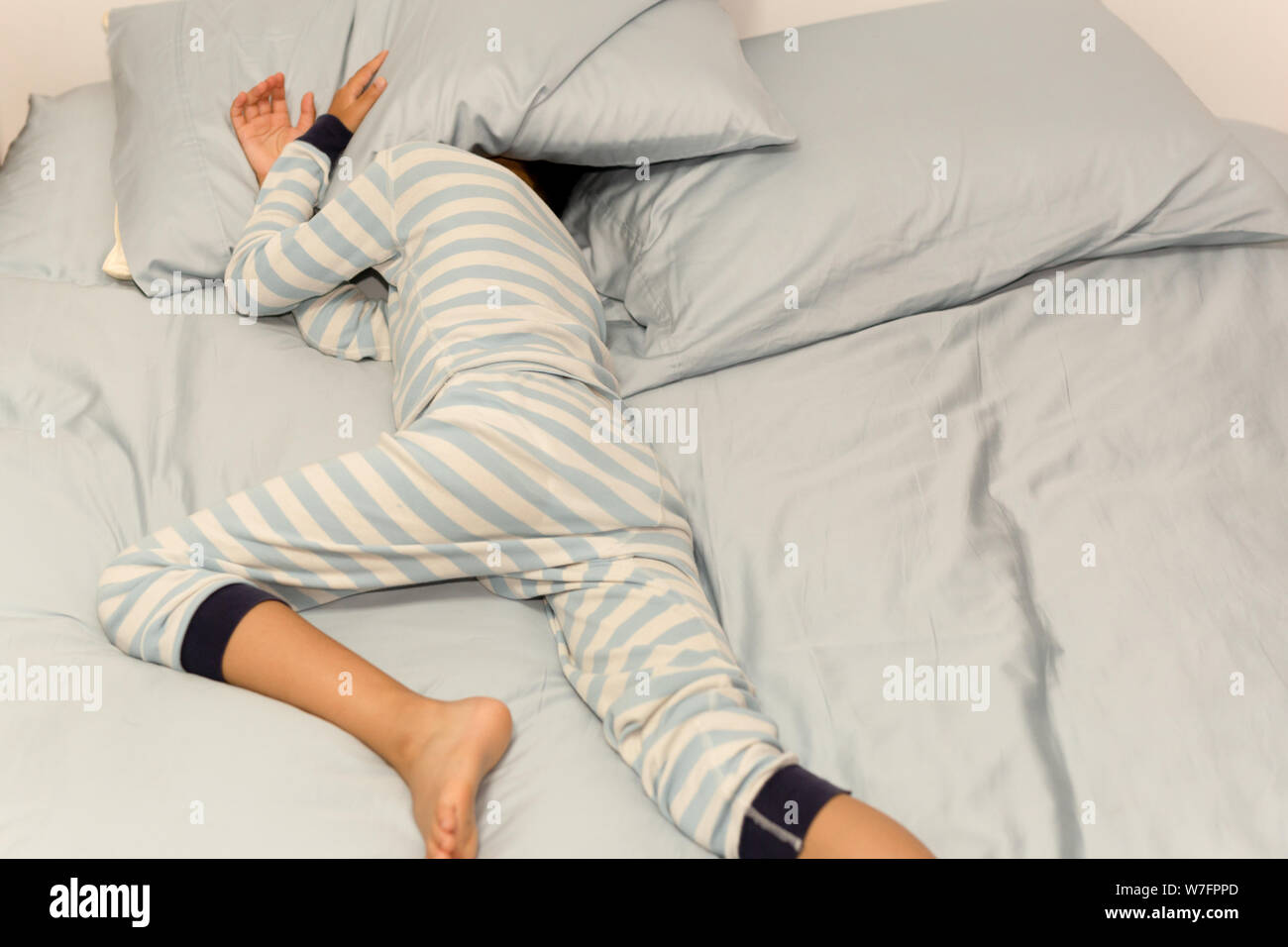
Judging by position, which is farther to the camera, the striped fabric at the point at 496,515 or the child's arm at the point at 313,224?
the child's arm at the point at 313,224

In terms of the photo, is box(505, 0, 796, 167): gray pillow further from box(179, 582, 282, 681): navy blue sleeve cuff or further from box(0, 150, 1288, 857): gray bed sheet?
box(179, 582, 282, 681): navy blue sleeve cuff

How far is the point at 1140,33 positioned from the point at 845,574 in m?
1.20

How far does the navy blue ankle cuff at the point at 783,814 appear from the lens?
809 millimetres

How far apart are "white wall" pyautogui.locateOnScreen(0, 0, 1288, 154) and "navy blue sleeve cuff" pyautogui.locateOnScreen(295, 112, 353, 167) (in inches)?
23.1

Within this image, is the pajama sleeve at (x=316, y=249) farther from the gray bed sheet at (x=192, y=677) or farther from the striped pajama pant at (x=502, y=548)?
the striped pajama pant at (x=502, y=548)

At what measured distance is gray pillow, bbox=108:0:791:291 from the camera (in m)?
1.28

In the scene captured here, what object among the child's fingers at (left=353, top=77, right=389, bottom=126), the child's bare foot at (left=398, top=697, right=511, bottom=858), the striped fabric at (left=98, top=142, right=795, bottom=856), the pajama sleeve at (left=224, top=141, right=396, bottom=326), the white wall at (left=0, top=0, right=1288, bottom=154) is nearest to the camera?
the child's bare foot at (left=398, top=697, right=511, bottom=858)

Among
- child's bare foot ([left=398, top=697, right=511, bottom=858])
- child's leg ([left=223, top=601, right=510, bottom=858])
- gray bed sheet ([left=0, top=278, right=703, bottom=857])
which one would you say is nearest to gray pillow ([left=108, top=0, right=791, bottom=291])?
gray bed sheet ([left=0, top=278, right=703, bottom=857])

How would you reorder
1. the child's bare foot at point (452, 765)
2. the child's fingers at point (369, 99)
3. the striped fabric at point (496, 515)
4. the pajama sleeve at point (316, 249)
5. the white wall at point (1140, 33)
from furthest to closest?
the white wall at point (1140, 33) < the child's fingers at point (369, 99) < the pajama sleeve at point (316, 249) < the striped fabric at point (496, 515) < the child's bare foot at point (452, 765)

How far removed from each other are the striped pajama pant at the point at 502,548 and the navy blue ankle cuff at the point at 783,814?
7 centimetres

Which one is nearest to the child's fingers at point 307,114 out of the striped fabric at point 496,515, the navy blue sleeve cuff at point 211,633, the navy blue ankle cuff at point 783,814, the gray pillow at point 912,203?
the striped fabric at point 496,515

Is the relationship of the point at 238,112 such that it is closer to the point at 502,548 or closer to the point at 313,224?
the point at 313,224

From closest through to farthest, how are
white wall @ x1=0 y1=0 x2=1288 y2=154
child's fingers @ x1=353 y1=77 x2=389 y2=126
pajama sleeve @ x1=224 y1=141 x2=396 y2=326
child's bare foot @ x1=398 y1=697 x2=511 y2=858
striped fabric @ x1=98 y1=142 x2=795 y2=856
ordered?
child's bare foot @ x1=398 y1=697 x2=511 y2=858 < striped fabric @ x1=98 y1=142 x2=795 y2=856 < pajama sleeve @ x1=224 y1=141 x2=396 y2=326 < child's fingers @ x1=353 y1=77 x2=389 y2=126 < white wall @ x1=0 y1=0 x2=1288 y2=154
